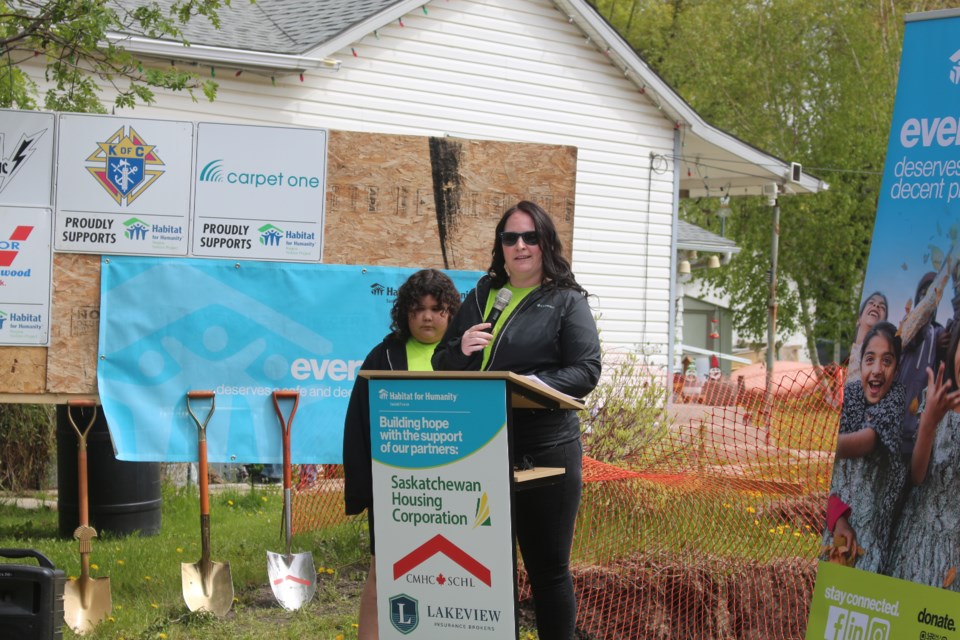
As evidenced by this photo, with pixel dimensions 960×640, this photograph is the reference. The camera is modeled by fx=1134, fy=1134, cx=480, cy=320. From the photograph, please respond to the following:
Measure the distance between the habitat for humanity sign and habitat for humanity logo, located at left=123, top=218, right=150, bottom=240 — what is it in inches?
5.1

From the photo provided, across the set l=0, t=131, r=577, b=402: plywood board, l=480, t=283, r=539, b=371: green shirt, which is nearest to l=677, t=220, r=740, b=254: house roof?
l=0, t=131, r=577, b=402: plywood board

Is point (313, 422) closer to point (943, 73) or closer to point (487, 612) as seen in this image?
point (487, 612)

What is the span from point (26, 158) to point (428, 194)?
89.4 inches

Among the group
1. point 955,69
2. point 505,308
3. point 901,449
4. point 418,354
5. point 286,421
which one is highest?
point 955,69

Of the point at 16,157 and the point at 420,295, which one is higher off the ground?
the point at 16,157

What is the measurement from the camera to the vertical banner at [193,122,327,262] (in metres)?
6.45

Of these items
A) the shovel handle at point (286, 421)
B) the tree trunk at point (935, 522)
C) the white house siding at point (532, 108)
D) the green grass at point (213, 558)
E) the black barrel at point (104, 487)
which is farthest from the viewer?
the white house siding at point (532, 108)

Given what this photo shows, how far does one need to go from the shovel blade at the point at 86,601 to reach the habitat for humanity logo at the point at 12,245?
177 centimetres

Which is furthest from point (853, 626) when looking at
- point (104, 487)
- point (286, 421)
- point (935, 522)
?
point (104, 487)

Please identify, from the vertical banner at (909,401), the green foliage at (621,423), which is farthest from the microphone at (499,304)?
the green foliage at (621,423)

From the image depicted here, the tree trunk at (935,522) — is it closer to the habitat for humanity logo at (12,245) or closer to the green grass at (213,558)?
the green grass at (213,558)

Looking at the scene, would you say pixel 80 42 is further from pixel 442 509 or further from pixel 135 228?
pixel 442 509

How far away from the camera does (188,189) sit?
642 cm

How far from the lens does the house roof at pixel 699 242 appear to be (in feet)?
66.4
